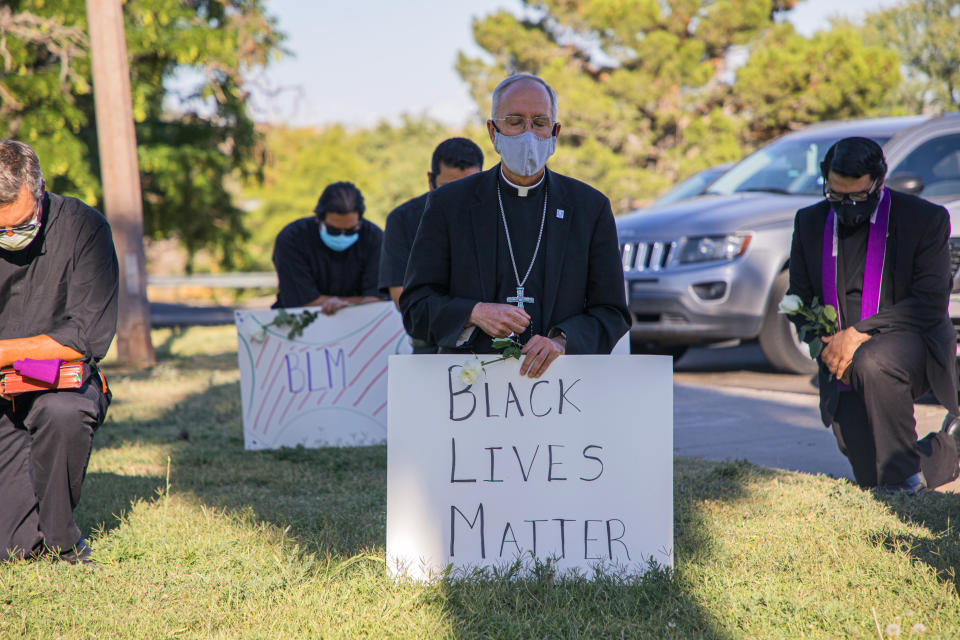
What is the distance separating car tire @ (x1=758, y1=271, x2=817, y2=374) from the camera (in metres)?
8.59

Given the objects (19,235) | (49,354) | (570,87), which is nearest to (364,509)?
(49,354)

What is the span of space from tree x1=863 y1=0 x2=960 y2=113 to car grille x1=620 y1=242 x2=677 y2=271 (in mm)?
22882

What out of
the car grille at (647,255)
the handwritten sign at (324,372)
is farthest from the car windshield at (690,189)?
the handwritten sign at (324,372)

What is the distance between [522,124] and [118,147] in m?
9.32

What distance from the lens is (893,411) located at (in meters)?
4.80

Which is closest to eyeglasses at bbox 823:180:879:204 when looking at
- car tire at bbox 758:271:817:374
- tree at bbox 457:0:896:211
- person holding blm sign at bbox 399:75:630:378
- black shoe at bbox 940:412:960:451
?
black shoe at bbox 940:412:960:451

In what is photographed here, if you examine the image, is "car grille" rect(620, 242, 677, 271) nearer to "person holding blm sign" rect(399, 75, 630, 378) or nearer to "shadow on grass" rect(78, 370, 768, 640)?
"shadow on grass" rect(78, 370, 768, 640)

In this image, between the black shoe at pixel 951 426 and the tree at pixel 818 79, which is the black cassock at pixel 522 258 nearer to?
the black shoe at pixel 951 426

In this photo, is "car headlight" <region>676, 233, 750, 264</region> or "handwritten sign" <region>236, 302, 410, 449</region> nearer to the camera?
"handwritten sign" <region>236, 302, 410, 449</region>

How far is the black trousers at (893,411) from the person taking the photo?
Result: 479cm

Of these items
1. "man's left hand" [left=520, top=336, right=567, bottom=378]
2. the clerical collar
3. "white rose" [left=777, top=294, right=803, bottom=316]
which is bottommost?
"white rose" [left=777, top=294, right=803, bottom=316]

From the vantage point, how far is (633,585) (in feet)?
11.6

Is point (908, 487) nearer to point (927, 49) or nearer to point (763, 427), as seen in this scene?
point (763, 427)

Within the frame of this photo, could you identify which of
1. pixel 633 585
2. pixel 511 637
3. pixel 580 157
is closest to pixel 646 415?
pixel 633 585
